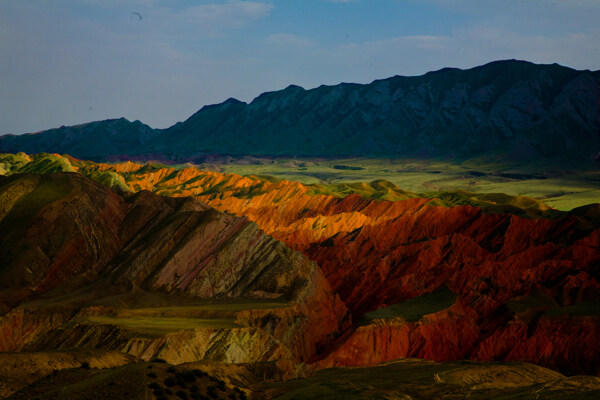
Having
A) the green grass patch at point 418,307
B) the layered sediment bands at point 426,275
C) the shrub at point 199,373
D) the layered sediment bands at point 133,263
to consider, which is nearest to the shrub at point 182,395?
the shrub at point 199,373

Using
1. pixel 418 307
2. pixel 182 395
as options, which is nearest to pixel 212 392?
pixel 182 395

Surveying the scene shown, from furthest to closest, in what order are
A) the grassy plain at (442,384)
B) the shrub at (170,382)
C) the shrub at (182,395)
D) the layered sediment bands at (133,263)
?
1. the layered sediment bands at (133,263)
2. the grassy plain at (442,384)
3. the shrub at (170,382)
4. the shrub at (182,395)

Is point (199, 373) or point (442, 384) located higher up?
point (199, 373)

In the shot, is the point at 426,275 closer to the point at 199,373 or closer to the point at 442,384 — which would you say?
the point at 442,384

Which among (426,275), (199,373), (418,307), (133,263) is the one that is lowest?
(418,307)

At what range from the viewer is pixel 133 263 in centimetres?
10388

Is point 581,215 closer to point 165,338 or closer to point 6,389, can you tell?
point 165,338

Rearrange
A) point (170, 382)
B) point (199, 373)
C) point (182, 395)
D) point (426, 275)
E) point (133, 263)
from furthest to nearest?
point (426, 275)
point (133, 263)
point (199, 373)
point (170, 382)
point (182, 395)

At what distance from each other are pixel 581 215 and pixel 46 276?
296ft

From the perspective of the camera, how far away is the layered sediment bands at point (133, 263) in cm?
8750

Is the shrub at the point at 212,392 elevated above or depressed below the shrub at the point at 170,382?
below

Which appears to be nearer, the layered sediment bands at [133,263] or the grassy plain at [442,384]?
the grassy plain at [442,384]

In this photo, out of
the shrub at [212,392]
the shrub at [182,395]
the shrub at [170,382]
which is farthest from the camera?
the shrub at [212,392]

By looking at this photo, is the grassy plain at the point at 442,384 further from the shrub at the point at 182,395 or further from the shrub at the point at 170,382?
the shrub at the point at 170,382
